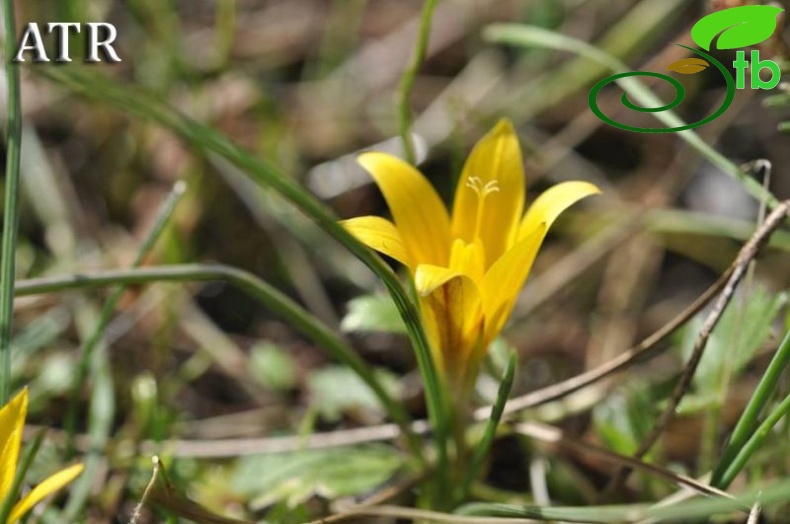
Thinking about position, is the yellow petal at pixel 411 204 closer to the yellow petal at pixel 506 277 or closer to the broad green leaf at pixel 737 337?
the yellow petal at pixel 506 277

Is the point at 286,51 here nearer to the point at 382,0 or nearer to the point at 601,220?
the point at 382,0

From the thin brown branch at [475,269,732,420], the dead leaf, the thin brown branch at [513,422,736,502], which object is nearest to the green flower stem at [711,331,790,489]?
the thin brown branch at [513,422,736,502]

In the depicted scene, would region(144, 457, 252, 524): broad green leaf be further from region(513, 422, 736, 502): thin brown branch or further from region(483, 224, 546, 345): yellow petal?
region(513, 422, 736, 502): thin brown branch

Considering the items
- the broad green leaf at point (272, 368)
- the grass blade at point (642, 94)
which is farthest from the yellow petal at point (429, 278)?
the broad green leaf at point (272, 368)

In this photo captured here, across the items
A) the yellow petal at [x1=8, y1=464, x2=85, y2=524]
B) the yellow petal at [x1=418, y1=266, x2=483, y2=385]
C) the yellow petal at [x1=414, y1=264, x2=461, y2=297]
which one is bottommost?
the yellow petal at [x1=8, y1=464, x2=85, y2=524]

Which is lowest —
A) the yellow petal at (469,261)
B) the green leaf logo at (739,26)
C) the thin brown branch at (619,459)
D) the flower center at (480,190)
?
the thin brown branch at (619,459)

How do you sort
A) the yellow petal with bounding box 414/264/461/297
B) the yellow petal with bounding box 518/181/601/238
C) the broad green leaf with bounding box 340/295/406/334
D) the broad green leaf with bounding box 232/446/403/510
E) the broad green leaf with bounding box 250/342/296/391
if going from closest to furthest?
the yellow petal with bounding box 414/264/461/297 → the yellow petal with bounding box 518/181/601/238 → the broad green leaf with bounding box 232/446/403/510 → the broad green leaf with bounding box 340/295/406/334 → the broad green leaf with bounding box 250/342/296/391

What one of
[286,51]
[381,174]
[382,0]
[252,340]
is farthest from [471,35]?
[381,174]
